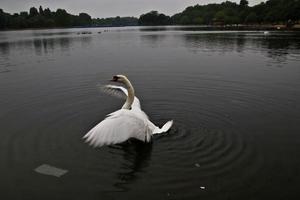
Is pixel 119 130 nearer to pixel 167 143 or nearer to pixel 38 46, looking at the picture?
pixel 167 143

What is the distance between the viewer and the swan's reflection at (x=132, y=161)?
305 inches

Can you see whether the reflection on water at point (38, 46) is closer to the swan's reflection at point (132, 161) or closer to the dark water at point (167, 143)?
the dark water at point (167, 143)

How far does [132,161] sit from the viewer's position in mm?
8758

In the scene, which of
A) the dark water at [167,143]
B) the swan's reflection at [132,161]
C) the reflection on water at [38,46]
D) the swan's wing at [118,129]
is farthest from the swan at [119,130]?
the reflection on water at [38,46]

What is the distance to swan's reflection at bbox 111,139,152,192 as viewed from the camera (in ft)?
25.4

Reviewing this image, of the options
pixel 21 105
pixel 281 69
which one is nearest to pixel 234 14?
pixel 281 69

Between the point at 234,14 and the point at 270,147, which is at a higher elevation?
the point at 234,14

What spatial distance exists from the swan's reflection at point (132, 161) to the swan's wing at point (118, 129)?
385 millimetres

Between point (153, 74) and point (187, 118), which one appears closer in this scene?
point (187, 118)

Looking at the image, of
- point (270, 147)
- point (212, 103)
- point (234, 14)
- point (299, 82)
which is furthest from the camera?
point (234, 14)

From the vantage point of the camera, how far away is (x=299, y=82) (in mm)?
17828

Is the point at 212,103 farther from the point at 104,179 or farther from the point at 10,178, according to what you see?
the point at 10,178

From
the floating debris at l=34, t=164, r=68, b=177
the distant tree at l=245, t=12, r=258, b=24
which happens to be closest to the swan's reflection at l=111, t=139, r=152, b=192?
the floating debris at l=34, t=164, r=68, b=177

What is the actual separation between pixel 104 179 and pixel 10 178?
2.30 metres
